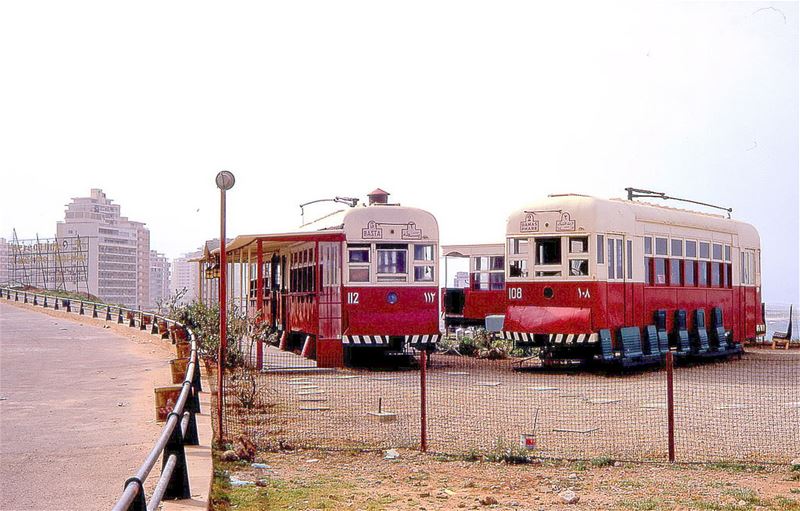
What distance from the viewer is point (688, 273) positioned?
71.6 ft

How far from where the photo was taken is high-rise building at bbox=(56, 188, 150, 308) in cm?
14725

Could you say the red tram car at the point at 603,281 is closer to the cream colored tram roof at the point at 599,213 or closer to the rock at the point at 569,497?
the cream colored tram roof at the point at 599,213

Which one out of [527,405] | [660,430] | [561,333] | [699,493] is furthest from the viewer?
[561,333]

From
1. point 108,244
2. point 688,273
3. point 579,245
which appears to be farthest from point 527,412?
point 108,244

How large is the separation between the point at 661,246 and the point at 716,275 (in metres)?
3.16

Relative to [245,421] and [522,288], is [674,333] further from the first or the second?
[245,421]

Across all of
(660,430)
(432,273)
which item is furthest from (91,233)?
(660,430)

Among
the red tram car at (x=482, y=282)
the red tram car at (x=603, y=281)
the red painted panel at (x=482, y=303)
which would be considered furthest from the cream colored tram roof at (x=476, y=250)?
the red tram car at (x=603, y=281)

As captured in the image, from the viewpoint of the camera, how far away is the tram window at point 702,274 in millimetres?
22234

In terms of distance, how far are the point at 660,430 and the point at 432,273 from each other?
922 cm

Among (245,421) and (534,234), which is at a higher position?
(534,234)

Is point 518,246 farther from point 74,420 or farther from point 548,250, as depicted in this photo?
point 74,420

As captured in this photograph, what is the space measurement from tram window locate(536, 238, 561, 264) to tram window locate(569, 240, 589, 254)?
0.28m

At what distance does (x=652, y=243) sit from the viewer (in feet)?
66.9
